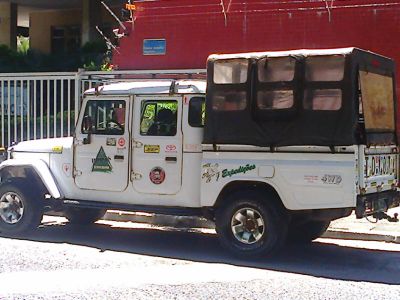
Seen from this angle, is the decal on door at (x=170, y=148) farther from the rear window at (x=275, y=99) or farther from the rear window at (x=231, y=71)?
the rear window at (x=275, y=99)

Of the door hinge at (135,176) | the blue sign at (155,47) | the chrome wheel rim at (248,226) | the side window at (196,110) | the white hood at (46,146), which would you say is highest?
the blue sign at (155,47)

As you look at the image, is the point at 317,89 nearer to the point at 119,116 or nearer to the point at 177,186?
the point at 177,186

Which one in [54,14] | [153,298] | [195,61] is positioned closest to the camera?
[153,298]

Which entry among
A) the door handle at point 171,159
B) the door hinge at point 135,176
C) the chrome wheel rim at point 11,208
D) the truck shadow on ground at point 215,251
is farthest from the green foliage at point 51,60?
the door handle at point 171,159

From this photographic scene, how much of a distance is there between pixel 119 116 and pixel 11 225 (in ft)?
7.51

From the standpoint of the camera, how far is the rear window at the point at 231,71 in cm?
789

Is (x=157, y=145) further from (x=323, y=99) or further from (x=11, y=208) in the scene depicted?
(x=11, y=208)

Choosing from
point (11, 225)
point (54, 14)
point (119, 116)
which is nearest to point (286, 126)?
point (119, 116)

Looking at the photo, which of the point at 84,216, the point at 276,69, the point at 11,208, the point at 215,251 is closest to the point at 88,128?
the point at 11,208

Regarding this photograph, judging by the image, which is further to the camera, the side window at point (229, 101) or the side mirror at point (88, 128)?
the side mirror at point (88, 128)

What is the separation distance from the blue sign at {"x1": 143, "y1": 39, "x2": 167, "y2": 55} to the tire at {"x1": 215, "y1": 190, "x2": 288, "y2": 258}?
22.4ft

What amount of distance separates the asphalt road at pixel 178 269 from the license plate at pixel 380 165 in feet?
3.69

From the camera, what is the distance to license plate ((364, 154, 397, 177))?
7590 mm

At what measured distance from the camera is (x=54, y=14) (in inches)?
1118
